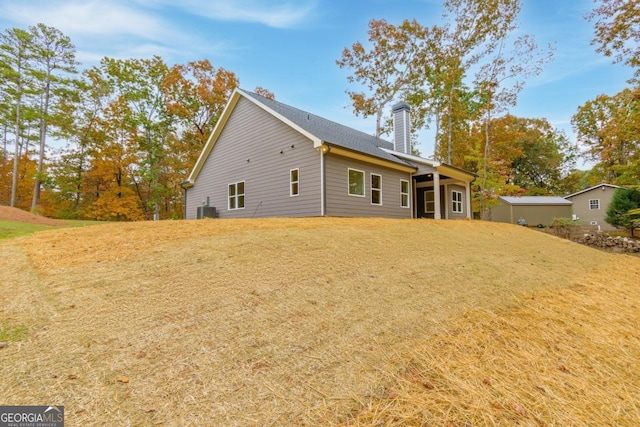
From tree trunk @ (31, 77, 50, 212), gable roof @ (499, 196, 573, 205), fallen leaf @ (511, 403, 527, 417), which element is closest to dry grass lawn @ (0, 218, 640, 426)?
fallen leaf @ (511, 403, 527, 417)

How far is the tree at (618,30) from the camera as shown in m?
12.4

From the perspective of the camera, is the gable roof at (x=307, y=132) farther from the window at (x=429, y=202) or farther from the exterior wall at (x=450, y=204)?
the exterior wall at (x=450, y=204)

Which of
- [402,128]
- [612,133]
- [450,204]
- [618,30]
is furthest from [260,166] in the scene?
[612,133]

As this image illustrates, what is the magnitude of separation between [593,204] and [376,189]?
24.9 metres

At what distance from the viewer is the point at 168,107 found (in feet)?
68.8

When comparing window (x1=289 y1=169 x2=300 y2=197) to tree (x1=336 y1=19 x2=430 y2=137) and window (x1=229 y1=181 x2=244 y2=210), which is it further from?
tree (x1=336 y1=19 x2=430 y2=137)

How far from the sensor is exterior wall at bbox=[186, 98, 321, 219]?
32.9ft

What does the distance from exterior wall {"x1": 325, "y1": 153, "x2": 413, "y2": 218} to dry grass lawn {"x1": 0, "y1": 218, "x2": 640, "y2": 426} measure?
17.7 feet

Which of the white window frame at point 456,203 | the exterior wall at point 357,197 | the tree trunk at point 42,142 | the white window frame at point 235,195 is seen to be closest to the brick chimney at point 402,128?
the exterior wall at point 357,197

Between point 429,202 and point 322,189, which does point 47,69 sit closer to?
point 322,189

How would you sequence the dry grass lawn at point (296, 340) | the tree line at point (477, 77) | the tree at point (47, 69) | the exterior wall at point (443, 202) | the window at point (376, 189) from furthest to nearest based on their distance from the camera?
the tree at point (47, 69), the exterior wall at point (443, 202), the tree line at point (477, 77), the window at point (376, 189), the dry grass lawn at point (296, 340)

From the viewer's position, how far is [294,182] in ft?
34.4

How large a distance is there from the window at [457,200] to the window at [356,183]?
7.58 m

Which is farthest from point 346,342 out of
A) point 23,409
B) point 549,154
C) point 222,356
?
point 549,154
